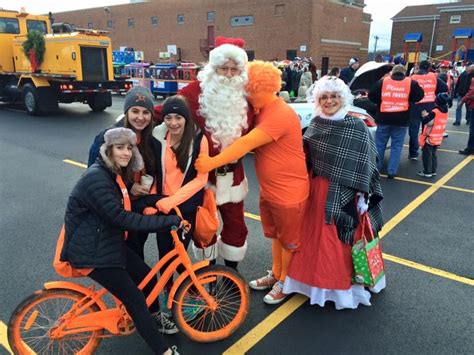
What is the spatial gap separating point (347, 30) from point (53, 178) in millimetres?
40170

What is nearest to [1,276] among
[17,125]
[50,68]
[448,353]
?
[448,353]

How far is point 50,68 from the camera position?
41.5 ft

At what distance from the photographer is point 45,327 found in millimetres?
2518

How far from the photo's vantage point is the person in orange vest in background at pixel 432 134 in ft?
21.1

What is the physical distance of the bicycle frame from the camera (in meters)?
2.35

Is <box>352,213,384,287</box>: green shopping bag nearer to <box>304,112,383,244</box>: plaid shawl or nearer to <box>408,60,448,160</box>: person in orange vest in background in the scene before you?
<box>304,112,383,244</box>: plaid shawl

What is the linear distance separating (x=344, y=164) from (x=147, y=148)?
1365 mm

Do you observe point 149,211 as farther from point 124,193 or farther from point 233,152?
point 233,152

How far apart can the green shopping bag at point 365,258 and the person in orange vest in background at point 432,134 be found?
163 inches

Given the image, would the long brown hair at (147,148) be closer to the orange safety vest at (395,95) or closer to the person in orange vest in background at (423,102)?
the orange safety vest at (395,95)

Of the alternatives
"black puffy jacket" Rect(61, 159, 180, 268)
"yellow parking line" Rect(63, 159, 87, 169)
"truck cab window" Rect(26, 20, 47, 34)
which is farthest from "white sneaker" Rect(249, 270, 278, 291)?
"truck cab window" Rect(26, 20, 47, 34)

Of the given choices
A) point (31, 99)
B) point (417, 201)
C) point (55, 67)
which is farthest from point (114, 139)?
point (31, 99)

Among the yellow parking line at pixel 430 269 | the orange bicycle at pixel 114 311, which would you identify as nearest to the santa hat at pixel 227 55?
the orange bicycle at pixel 114 311

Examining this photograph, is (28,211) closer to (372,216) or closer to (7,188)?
(7,188)
